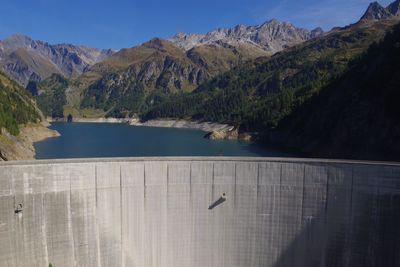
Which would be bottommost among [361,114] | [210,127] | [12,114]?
[210,127]

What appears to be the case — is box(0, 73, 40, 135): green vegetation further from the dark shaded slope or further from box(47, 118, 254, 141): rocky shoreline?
the dark shaded slope

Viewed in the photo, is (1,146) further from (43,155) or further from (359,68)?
(359,68)

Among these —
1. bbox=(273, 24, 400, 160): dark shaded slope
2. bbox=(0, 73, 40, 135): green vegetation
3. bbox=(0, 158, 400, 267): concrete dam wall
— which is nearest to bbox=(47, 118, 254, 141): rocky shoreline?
bbox=(273, 24, 400, 160): dark shaded slope

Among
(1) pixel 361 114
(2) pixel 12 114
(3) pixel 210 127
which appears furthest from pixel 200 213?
(3) pixel 210 127

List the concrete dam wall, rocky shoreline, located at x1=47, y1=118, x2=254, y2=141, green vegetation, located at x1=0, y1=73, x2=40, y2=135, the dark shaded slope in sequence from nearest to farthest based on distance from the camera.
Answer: the concrete dam wall < the dark shaded slope < green vegetation, located at x1=0, y1=73, x2=40, y2=135 < rocky shoreline, located at x1=47, y1=118, x2=254, y2=141

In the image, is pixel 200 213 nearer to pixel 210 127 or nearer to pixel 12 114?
pixel 12 114

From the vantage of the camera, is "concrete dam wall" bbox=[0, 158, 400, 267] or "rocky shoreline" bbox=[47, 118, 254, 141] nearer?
"concrete dam wall" bbox=[0, 158, 400, 267]
